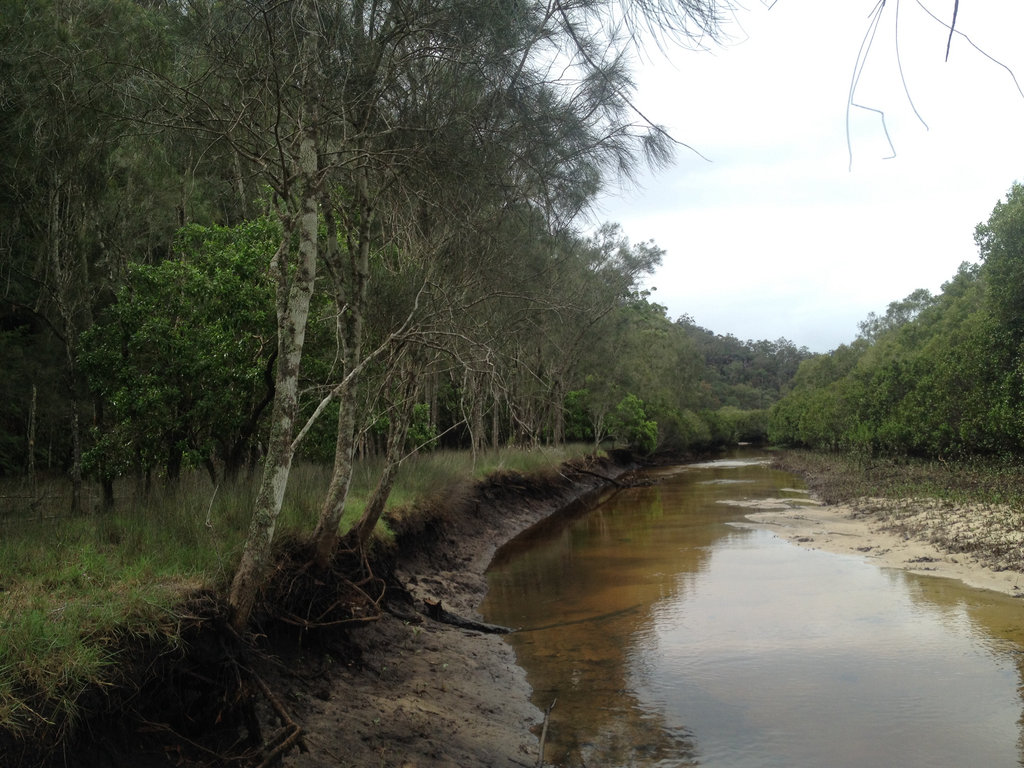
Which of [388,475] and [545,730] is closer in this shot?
[545,730]

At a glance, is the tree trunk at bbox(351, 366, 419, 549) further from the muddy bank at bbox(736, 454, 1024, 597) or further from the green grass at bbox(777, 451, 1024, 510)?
the green grass at bbox(777, 451, 1024, 510)

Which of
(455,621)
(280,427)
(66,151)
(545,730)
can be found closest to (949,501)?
(455,621)

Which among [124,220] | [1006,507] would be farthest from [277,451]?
[1006,507]

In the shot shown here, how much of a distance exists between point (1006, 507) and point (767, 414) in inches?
2427

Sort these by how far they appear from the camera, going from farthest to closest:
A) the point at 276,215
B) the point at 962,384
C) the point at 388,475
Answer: the point at 962,384 → the point at 276,215 → the point at 388,475

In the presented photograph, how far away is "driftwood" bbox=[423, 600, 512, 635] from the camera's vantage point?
9.65 meters

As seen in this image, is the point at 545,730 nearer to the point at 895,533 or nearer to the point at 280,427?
the point at 280,427

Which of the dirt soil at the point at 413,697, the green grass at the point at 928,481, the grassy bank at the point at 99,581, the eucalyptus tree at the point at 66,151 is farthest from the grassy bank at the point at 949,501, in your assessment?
the eucalyptus tree at the point at 66,151

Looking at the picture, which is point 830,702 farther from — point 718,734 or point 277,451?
point 277,451

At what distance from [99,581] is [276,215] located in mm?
6733

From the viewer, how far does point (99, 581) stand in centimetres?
520

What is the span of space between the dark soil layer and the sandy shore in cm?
739

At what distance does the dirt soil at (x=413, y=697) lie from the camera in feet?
18.2

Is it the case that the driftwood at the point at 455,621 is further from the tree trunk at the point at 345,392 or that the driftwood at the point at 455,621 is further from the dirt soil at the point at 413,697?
the tree trunk at the point at 345,392
